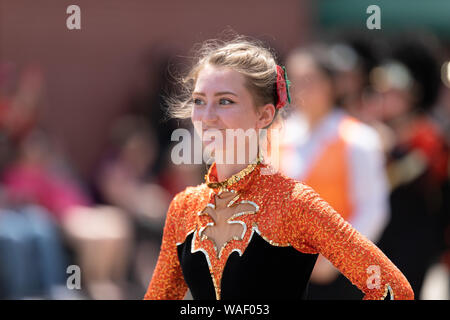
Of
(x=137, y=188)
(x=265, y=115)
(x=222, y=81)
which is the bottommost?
(x=137, y=188)

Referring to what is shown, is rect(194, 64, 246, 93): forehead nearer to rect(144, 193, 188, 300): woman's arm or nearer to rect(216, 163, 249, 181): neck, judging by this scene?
rect(216, 163, 249, 181): neck

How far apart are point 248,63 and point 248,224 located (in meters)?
0.46

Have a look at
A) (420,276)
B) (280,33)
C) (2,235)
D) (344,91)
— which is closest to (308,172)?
(344,91)

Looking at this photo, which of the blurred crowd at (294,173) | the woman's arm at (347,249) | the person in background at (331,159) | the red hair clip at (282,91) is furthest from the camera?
the blurred crowd at (294,173)

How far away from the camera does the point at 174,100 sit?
256cm

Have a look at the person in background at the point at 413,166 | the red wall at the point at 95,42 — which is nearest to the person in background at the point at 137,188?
the red wall at the point at 95,42

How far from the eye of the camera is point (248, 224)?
86.8 inches

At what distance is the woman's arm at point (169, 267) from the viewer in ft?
7.74

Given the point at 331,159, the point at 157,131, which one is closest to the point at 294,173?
the point at 331,159

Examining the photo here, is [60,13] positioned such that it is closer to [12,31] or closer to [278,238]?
[12,31]

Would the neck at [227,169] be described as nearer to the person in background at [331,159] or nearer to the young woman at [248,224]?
the young woman at [248,224]

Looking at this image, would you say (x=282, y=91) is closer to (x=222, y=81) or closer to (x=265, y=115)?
(x=265, y=115)

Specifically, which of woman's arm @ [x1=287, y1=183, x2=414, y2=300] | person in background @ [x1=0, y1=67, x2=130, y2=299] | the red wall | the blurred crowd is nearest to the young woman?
woman's arm @ [x1=287, y1=183, x2=414, y2=300]

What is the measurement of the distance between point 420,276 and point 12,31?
449 centimetres
